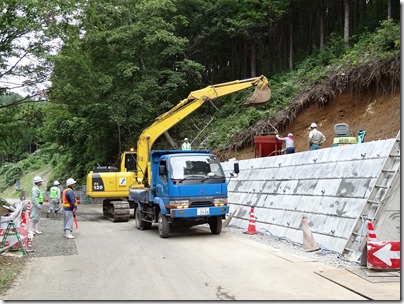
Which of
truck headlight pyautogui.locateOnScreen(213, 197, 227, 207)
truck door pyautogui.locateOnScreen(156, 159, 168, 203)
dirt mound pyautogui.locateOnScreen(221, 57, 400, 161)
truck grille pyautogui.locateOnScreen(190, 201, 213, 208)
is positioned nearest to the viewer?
truck grille pyautogui.locateOnScreen(190, 201, 213, 208)

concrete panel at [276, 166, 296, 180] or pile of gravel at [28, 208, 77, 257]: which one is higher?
concrete panel at [276, 166, 296, 180]

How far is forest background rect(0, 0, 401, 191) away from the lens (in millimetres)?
18453

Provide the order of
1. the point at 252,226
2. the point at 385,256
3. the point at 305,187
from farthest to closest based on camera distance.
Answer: the point at 252,226, the point at 305,187, the point at 385,256

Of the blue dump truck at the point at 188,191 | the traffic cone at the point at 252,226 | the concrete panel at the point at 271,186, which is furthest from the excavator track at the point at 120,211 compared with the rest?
the traffic cone at the point at 252,226

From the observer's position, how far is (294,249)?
35.0ft

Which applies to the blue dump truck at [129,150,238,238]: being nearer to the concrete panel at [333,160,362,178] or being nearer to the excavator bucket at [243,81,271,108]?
the concrete panel at [333,160,362,178]

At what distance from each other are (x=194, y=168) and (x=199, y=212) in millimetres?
1483

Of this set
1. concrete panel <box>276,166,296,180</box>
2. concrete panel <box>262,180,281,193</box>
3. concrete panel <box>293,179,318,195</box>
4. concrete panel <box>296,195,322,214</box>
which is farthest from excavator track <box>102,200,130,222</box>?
concrete panel <box>296,195,322,214</box>

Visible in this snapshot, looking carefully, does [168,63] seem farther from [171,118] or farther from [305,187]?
[305,187]

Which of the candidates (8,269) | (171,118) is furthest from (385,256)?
(171,118)

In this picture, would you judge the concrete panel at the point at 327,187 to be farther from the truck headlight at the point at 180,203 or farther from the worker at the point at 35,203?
the worker at the point at 35,203

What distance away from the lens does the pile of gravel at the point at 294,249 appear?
29.4 ft

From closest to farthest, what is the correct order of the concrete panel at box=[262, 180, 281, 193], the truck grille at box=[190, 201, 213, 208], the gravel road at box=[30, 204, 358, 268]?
the gravel road at box=[30, 204, 358, 268]
the truck grille at box=[190, 201, 213, 208]
the concrete panel at box=[262, 180, 281, 193]

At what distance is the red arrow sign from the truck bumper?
5754 mm
